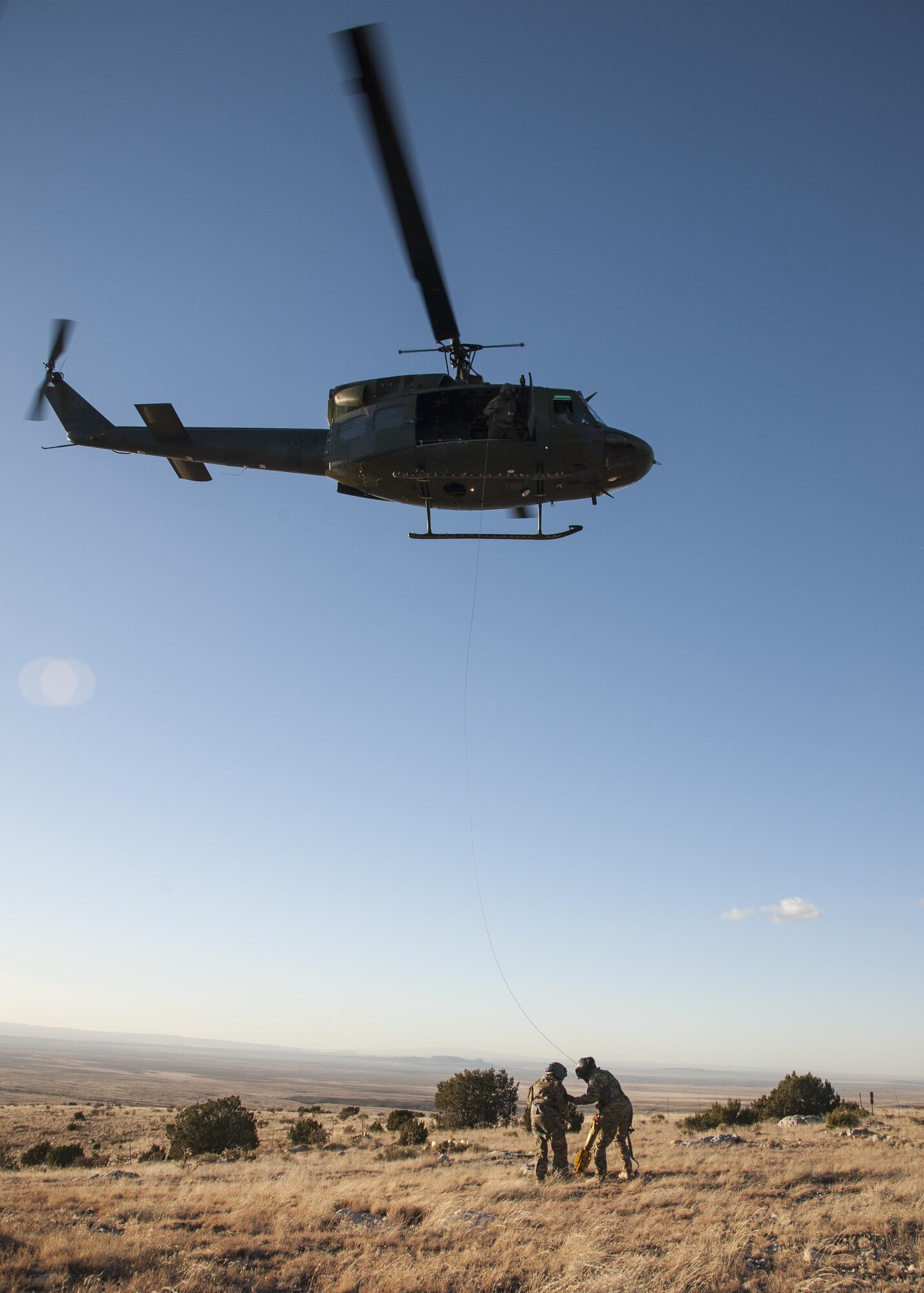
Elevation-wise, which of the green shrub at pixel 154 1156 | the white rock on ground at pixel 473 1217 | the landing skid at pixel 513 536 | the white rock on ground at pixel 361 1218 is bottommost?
the green shrub at pixel 154 1156

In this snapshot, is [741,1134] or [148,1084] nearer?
[741,1134]

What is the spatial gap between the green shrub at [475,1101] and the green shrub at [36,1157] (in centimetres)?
994

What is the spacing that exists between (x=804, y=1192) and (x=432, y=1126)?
16.3 metres

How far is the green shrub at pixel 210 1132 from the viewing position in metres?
18.4

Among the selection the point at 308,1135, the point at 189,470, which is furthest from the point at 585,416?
the point at 308,1135

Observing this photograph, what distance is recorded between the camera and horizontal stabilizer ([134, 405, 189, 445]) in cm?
1655

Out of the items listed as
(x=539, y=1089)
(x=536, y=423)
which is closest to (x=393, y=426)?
(x=536, y=423)

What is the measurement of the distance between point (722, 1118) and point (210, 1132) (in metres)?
12.9

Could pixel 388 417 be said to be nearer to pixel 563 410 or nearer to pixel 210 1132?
pixel 563 410

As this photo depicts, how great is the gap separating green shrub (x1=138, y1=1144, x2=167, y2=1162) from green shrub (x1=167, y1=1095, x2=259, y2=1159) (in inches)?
10.0

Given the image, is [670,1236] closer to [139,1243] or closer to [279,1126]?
[139,1243]

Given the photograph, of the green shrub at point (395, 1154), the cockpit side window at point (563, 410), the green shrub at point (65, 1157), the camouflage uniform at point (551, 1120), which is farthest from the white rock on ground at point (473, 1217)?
the green shrub at point (65, 1157)

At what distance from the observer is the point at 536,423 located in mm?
14062

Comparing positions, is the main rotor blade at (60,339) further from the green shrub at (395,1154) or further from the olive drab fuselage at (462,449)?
the green shrub at (395,1154)
